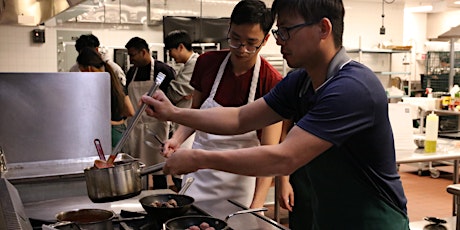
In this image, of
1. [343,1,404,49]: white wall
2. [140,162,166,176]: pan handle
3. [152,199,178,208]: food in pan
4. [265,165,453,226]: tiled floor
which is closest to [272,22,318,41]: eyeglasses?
[140,162,166,176]: pan handle

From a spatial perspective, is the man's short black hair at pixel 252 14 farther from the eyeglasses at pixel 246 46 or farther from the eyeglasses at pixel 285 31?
the eyeglasses at pixel 285 31

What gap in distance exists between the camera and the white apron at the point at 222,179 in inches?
86.0

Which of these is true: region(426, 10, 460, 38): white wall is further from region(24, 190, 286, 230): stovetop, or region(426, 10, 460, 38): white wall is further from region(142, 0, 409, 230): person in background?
region(142, 0, 409, 230): person in background

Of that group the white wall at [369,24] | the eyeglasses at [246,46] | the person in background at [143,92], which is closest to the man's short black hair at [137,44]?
the person in background at [143,92]

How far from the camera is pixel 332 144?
4.21ft

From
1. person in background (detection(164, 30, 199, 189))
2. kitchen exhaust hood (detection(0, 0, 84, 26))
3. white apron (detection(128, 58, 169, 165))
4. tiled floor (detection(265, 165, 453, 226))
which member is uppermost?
kitchen exhaust hood (detection(0, 0, 84, 26))

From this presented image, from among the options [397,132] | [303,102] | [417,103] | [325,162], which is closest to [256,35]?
[303,102]

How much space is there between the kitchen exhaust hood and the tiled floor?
2.53 metres

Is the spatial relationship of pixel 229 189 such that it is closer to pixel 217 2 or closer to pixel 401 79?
pixel 217 2

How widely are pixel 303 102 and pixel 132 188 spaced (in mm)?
604

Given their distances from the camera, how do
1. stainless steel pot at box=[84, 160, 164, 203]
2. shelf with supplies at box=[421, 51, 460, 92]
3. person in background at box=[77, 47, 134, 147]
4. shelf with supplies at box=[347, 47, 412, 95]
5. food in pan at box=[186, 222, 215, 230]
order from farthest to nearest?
shelf with supplies at box=[421, 51, 460, 92] < shelf with supplies at box=[347, 47, 412, 95] < person in background at box=[77, 47, 134, 147] < stainless steel pot at box=[84, 160, 164, 203] < food in pan at box=[186, 222, 215, 230]

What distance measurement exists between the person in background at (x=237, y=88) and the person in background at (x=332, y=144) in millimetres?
664

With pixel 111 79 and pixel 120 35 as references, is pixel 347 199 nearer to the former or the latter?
pixel 111 79

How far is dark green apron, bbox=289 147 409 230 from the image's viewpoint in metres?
1.38
